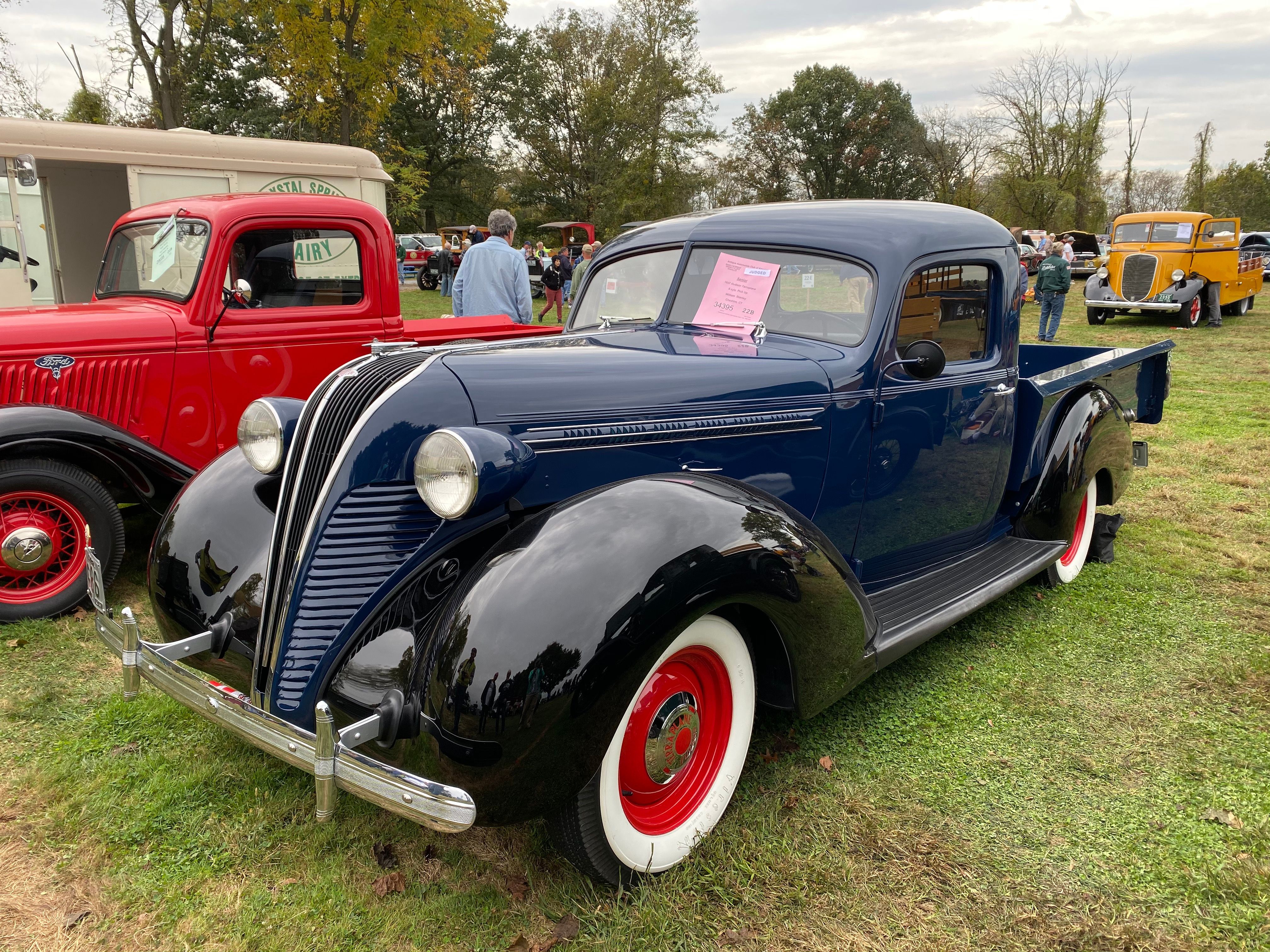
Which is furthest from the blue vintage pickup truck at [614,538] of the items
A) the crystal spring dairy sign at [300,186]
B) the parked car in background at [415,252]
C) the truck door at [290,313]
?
the parked car in background at [415,252]

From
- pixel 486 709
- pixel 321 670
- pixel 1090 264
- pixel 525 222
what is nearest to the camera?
pixel 486 709

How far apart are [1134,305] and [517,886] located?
16771mm

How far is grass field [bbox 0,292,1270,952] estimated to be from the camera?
2.08m

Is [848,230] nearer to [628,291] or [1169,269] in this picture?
[628,291]

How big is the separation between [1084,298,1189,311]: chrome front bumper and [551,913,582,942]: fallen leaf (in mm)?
16725

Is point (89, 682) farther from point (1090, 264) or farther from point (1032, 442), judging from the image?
point (1090, 264)

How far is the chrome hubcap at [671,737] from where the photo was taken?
216 centimetres

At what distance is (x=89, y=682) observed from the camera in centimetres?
332

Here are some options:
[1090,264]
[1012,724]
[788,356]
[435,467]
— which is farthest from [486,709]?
[1090,264]

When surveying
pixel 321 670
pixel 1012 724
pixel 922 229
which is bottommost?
pixel 1012 724

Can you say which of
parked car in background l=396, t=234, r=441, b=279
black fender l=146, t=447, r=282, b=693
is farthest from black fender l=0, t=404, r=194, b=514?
parked car in background l=396, t=234, r=441, b=279

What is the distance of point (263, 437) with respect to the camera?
258 cm

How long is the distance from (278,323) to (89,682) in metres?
2.27

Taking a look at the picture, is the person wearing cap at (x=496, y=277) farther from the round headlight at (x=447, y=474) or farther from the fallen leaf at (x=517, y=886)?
the fallen leaf at (x=517, y=886)
